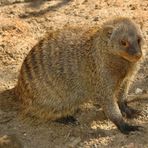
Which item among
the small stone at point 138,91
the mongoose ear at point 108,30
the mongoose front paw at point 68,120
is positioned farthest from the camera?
the small stone at point 138,91

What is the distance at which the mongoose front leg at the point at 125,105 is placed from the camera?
3998 millimetres

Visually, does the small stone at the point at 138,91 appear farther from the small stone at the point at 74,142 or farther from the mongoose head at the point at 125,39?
the small stone at the point at 74,142

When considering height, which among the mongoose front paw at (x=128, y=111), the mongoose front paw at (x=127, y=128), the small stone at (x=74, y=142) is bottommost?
the small stone at (x=74, y=142)

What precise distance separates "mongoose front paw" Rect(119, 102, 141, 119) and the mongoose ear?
0.69 meters

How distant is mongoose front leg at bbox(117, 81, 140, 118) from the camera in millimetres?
3998

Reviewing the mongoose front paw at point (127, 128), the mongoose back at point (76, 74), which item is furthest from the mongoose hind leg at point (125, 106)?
the mongoose front paw at point (127, 128)

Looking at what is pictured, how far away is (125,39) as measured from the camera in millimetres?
3576

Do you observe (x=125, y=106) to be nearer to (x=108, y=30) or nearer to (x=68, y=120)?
(x=68, y=120)

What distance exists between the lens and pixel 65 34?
391 cm

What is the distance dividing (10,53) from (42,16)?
0.72m

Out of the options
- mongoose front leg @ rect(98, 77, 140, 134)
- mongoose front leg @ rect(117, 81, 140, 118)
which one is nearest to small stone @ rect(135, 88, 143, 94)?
mongoose front leg @ rect(117, 81, 140, 118)

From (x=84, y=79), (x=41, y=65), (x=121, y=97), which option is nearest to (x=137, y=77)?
(x=121, y=97)

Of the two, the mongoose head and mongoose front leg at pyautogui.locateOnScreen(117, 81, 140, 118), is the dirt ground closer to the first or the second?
mongoose front leg at pyautogui.locateOnScreen(117, 81, 140, 118)

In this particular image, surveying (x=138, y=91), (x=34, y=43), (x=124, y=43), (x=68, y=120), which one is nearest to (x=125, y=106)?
(x=138, y=91)
